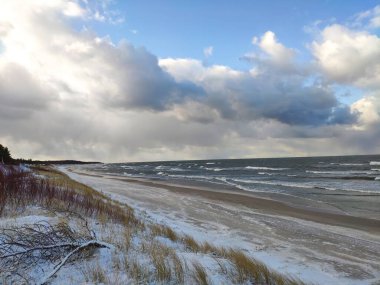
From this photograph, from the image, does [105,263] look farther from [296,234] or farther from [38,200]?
[296,234]

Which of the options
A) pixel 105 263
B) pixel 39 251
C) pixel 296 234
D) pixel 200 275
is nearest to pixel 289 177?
pixel 296 234

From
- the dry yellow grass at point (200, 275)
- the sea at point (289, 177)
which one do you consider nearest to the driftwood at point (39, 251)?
the dry yellow grass at point (200, 275)

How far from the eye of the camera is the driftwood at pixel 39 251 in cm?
523

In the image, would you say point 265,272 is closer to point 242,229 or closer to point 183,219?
point 242,229

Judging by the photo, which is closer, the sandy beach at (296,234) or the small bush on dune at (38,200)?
the sandy beach at (296,234)

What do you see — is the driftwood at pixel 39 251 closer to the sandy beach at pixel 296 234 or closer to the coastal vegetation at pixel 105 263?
the coastal vegetation at pixel 105 263

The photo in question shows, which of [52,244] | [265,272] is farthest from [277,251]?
[52,244]

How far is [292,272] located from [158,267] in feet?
13.2

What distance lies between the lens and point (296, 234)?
46.6 ft

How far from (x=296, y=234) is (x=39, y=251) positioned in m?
10.7

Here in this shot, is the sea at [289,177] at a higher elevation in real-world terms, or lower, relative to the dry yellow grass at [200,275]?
lower

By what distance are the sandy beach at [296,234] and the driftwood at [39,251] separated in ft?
15.2

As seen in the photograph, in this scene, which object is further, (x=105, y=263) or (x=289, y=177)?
(x=289, y=177)

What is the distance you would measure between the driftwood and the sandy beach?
15.2 ft
